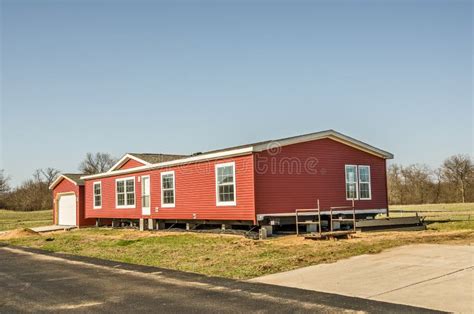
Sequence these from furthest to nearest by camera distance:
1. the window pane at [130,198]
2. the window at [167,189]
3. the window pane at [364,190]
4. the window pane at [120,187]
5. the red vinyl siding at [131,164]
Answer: the window pane at [120,187] → the red vinyl siding at [131,164] → the window pane at [130,198] → the window at [167,189] → the window pane at [364,190]

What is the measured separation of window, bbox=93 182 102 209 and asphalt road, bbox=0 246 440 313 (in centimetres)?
1979

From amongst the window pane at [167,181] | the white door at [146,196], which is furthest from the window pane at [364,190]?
the white door at [146,196]

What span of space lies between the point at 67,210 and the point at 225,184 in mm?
22454

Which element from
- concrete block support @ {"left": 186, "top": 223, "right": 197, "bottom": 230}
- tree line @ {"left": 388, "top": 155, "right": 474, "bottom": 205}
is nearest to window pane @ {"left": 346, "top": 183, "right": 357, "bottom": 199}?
concrete block support @ {"left": 186, "top": 223, "right": 197, "bottom": 230}

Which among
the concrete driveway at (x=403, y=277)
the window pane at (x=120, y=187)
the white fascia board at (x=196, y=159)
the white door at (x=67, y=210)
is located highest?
the white fascia board at (x=196, y=159)

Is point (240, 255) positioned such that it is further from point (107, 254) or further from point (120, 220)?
point (120, 220)

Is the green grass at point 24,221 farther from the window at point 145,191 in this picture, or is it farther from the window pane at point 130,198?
the window at point 145,191

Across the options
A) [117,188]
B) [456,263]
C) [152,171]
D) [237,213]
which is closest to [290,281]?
[456,263]

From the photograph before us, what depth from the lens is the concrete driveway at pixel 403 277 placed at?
856cm

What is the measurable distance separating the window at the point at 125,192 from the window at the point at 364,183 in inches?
513

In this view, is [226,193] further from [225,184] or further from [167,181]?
[167,181]

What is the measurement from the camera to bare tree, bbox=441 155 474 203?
8087 cm

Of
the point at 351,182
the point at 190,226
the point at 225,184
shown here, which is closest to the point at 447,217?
the point at 351,182

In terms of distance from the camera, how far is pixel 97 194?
113 feet
